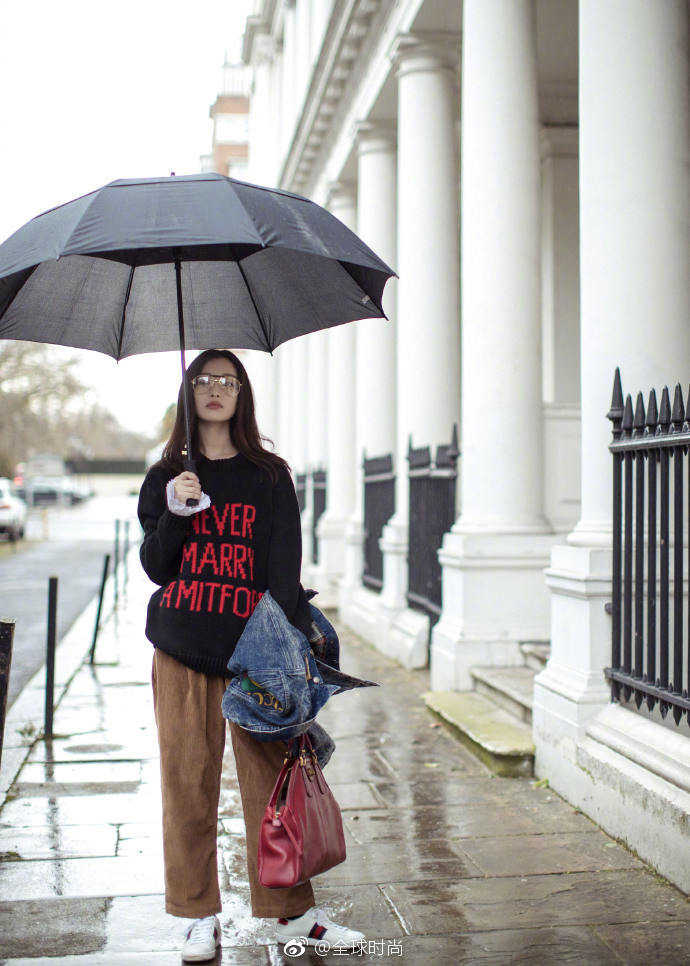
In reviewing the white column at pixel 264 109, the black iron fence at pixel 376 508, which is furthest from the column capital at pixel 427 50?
the white column at pixel 264 109

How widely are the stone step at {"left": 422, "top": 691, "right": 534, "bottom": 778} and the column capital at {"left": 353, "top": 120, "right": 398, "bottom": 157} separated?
739 cm

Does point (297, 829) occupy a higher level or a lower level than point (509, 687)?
higher

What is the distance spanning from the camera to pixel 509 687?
6703 mm

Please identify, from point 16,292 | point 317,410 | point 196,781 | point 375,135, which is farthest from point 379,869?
point 317,410

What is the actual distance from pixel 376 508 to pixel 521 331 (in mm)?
4505

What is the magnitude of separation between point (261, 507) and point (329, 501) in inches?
456

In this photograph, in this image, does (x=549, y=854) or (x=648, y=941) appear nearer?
(x=648, y=941)

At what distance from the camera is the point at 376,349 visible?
12242mm

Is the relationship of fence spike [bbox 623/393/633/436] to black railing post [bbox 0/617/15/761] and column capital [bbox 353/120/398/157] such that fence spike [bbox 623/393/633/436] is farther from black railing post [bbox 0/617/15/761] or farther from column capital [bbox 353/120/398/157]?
column capital [bbox 353/120/398/157]

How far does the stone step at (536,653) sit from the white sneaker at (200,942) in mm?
3975

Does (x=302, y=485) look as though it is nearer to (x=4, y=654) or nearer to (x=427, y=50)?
(x=427, y=50)

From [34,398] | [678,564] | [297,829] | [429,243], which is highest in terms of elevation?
[34,398]

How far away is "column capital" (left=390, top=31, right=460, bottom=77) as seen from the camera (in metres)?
9.62

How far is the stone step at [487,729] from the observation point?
18.8 feet
